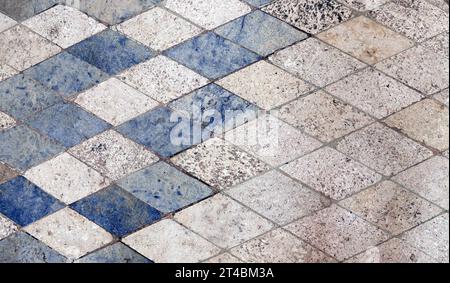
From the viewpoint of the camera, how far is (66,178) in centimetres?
410

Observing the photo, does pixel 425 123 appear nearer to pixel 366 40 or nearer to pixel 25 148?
pixel 366 40

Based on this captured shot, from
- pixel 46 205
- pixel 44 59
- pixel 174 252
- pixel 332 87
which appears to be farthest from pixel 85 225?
pixel 332 87

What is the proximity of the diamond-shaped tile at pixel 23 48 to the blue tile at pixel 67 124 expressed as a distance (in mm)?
308

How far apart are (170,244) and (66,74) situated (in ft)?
3.61

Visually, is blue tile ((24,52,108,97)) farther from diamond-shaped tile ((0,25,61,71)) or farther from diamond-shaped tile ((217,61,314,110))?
diamond-shaped tile ((217,61,314,110))

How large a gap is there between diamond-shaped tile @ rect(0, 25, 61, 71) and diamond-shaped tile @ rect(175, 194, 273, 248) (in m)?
1.19

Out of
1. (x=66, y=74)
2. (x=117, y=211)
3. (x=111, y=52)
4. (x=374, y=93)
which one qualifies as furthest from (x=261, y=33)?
(x=117, y=211)

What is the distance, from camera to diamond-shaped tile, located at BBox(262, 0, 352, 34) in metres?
4.21

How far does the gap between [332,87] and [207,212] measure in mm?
935

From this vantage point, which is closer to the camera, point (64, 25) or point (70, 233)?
point (70, 233)

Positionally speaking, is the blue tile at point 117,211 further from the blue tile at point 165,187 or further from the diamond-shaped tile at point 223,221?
the diamond-shaped tile at point 223,221

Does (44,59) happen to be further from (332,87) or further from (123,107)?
(332,87)

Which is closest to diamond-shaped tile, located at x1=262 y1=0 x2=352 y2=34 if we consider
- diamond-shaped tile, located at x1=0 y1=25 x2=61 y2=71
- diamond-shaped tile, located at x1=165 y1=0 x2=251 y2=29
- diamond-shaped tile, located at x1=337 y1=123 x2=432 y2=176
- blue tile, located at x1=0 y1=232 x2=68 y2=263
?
diamond-shaped tile, located at x1=165 y1=0 x2=251 y2=29

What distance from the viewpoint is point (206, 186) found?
13.2 ft
